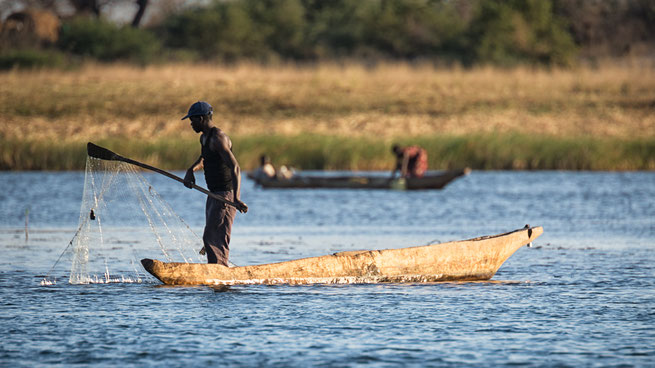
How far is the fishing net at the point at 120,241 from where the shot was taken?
38.8 ft

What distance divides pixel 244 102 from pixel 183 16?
1952 cm

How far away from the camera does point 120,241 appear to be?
16453mm

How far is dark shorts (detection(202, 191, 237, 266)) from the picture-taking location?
10625mm

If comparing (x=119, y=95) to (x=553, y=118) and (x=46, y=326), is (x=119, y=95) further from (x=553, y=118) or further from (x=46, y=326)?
(x=46, y=326)

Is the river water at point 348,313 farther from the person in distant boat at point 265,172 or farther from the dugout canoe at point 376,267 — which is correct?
the person in distant boat at point 265,172

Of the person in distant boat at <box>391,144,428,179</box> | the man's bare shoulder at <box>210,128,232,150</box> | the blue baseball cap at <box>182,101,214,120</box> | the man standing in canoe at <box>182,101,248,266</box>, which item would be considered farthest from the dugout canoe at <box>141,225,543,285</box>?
the person in distant boat at <box>391,144,428,179</box>

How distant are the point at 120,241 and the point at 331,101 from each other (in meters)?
30.0

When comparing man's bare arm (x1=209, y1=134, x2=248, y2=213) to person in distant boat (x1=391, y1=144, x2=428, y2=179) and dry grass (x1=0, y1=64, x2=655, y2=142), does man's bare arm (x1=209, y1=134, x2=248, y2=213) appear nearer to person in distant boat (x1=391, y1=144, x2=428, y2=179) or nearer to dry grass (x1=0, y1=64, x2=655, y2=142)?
person in distant boat (x1=391, y1=144, x2=428, y2=179)

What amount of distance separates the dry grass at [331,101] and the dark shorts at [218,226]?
26.9 m

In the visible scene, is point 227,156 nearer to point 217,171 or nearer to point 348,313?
point 217,171

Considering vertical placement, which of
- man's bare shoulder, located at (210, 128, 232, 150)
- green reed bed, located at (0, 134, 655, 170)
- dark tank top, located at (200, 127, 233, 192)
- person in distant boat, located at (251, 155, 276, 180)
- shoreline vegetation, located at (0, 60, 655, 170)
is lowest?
dark tank top, located at (200, 127, 233, 192)

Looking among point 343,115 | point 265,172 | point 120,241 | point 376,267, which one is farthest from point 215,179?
point 343,115

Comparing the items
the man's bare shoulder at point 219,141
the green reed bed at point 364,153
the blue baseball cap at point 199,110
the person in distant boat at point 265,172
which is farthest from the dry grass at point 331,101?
the man's bare shoulder at point 219,141

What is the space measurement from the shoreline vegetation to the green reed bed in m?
0.04
